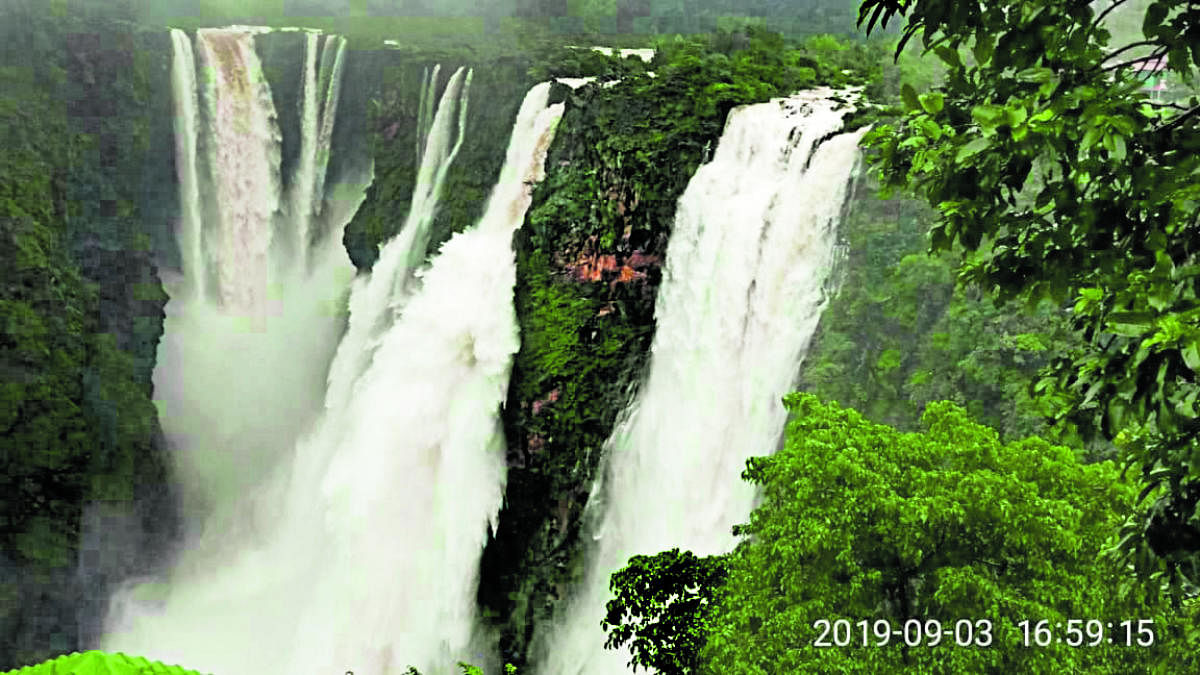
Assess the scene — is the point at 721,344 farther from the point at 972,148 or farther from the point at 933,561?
the point at 972,148

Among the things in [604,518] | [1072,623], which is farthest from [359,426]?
[1072,623]

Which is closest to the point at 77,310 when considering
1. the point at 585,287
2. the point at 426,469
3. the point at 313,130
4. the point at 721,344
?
the point at 313,130

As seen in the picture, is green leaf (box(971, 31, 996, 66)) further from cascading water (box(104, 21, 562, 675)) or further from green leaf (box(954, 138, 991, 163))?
cascading water (box(104, 21, 562, 675))

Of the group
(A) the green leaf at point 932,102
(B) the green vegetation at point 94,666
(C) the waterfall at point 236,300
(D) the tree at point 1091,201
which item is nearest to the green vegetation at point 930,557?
(D) the tree at point 1091,201

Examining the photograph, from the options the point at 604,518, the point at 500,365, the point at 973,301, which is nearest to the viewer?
the point at 973,301

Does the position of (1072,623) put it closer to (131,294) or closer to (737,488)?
(737,488)

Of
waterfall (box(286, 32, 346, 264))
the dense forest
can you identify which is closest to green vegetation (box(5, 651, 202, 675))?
the dense forest
